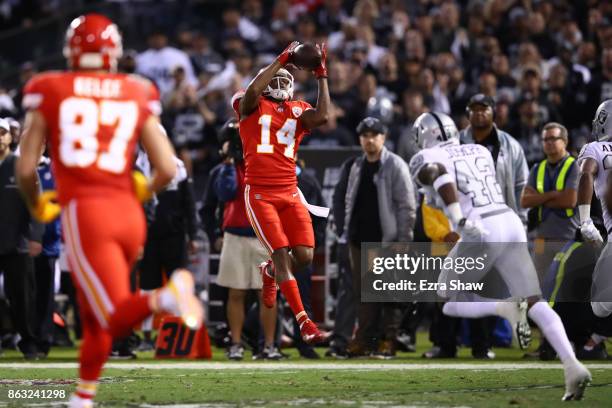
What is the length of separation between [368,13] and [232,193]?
22.6ft

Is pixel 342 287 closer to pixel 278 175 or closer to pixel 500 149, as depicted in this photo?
pixel 500 149

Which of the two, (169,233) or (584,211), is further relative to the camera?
(169,233)

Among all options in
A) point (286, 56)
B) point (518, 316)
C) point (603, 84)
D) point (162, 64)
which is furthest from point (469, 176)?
point (162, 64)

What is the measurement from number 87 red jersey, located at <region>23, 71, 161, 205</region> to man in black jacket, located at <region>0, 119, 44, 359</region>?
5269 millimetres

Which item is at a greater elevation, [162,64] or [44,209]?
[162,64]

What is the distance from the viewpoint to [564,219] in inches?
429

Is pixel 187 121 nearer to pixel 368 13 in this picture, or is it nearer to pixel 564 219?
pixel 368 13

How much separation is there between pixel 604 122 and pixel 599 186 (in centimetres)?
51

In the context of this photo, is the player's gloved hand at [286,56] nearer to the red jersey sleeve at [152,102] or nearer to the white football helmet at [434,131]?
the white football helmet at [434,131]

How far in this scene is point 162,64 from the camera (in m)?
17.4

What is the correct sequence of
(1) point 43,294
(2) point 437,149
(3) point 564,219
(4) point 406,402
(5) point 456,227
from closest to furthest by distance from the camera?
(4) point 406,402 → (5) point 456,227 → (2) point 437,149 → (3) point 564,219 → (1) point 43,294

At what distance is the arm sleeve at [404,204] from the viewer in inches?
438

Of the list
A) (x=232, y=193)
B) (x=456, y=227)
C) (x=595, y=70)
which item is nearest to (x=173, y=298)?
(x=456, y=227)

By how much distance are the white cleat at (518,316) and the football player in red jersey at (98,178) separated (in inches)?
120
